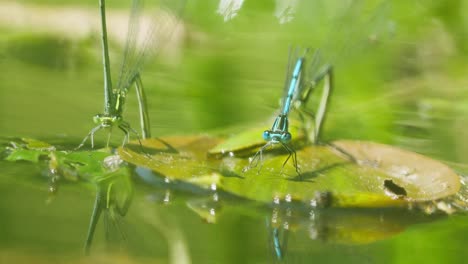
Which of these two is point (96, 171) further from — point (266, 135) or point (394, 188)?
point (394, 188)

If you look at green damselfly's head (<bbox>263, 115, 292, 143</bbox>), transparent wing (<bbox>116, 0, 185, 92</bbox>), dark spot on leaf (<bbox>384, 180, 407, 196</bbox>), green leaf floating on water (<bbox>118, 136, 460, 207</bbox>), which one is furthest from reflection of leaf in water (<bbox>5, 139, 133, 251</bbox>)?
dark spot on leaf (<bbox>384, 180, 407, 196</bbox>)

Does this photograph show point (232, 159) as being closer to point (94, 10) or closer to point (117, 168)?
point (117, 168)

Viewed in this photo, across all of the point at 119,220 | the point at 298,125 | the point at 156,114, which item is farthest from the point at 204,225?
the point at 156,114

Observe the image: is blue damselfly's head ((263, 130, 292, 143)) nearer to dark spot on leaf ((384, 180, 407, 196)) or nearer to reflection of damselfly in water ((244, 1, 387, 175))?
reflection of damselfly in water ((244, 1, 387, 175))

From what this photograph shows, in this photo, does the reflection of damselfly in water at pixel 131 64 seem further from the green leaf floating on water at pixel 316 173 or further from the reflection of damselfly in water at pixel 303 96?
the reflection of damselfly in water at pixel 303 96

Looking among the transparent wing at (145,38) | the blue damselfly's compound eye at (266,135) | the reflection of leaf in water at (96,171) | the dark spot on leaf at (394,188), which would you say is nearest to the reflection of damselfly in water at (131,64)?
Answer: the transparent wing at (145,38)
